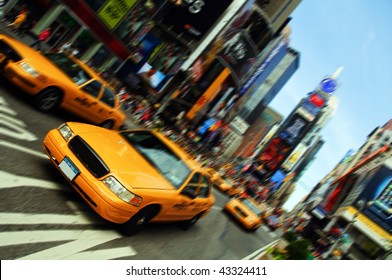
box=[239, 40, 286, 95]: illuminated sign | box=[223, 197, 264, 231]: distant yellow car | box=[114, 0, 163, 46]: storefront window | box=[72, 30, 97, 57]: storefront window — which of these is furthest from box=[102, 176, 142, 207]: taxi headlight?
box=[239, 40, 286, 95]: illuminated sign

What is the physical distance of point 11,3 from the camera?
2038cm

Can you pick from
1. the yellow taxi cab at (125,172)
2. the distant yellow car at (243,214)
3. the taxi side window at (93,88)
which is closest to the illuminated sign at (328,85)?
the distant yellow car at (243,214)

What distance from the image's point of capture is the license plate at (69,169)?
231 inches

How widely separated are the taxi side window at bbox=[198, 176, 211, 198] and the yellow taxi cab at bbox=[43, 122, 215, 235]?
563 mm

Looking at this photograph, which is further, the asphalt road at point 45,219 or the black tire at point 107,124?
the black tire at point 107,124

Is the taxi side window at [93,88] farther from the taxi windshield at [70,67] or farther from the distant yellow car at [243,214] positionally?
the distant yellow car at [243,214]

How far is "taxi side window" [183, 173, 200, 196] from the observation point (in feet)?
24.9

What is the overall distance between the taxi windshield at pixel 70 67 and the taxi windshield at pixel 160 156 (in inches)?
131

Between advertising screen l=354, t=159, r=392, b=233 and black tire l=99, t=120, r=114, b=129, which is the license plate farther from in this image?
advertising screen l=354, t=159, r=392, b=233

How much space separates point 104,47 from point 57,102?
20985 millimetres

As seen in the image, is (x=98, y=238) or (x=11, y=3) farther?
(x=11, y=3)

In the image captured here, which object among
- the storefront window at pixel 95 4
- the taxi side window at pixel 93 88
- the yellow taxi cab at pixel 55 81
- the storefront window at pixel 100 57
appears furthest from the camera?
the storefront window at pixel 100 57
